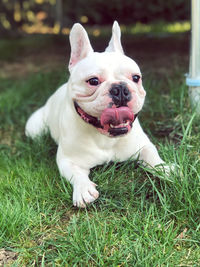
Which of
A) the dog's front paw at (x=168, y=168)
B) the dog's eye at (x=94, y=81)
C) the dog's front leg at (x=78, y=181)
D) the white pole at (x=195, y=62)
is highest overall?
the dog's eye at (x=94, y=81)

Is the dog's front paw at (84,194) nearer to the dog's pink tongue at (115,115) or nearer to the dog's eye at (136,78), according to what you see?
the dog's pink tongue at (115,115)

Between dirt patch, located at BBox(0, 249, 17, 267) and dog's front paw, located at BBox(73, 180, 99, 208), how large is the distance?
1.26 feet

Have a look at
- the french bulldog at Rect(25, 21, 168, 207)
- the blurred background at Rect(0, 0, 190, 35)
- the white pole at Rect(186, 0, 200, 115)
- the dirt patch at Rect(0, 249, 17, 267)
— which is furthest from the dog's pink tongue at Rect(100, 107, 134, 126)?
the blurred background at Rect(0, 0, 190, 35)

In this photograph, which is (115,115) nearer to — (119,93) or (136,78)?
(119,93)

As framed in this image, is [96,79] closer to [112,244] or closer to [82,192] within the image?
[82,192]

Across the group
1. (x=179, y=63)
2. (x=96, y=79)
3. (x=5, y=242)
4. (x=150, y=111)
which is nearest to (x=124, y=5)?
(x=179, y=63)

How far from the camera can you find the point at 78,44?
2.14m

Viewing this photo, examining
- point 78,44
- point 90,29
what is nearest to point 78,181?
point 78,44

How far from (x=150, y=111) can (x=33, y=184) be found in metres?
1.20

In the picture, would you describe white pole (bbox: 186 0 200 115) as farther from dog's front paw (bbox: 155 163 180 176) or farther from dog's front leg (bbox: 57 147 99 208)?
dog's front leg (bbox: 57 147 99 208)

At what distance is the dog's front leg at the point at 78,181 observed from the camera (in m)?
2.02

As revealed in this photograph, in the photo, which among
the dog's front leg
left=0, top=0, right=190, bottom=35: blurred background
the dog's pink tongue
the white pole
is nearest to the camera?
the dog's pink tongue

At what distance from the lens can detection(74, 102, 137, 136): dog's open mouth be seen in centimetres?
192

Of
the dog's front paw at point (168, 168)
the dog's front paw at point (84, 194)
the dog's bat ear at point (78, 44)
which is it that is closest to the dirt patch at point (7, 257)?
the dog's front paw at point (84, 194)
